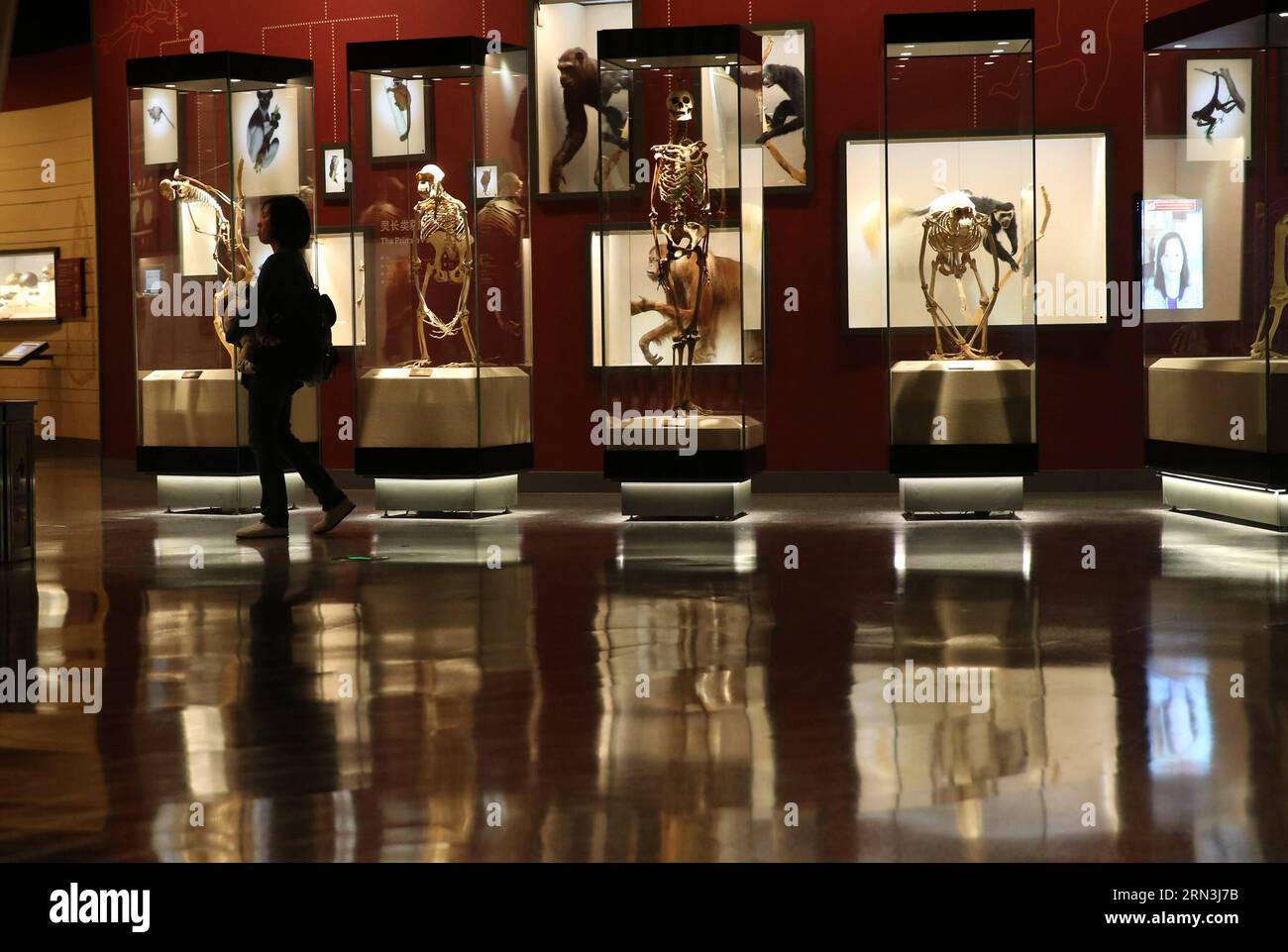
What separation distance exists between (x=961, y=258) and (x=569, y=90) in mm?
3232

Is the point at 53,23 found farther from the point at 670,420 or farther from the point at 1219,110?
the point at 1219,110

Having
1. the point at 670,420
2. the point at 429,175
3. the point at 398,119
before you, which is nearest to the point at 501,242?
the point at 429,175

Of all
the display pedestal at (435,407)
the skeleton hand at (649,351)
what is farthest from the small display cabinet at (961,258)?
the display pedestal at (435,407)

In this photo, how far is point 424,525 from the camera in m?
9.45

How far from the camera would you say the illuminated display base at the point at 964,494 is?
9516 mm

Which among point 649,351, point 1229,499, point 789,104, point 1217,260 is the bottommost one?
point 1229,499

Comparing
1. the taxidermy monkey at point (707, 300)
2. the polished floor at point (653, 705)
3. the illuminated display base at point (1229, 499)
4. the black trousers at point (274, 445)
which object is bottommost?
the polished floor at point (653, 705)

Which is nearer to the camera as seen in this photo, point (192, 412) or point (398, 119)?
point (398, 119)

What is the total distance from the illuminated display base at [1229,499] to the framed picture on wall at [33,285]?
11.5 metres

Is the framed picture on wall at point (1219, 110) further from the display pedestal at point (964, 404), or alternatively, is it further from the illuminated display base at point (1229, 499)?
the illuminated display base at point (1229, 499)

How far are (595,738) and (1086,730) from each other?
1306 millimetres

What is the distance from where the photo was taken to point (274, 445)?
866 cm

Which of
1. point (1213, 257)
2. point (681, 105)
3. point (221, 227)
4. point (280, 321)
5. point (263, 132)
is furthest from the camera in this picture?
point (263, 132)
